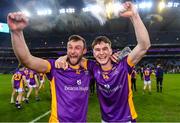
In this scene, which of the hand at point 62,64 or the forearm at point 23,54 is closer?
the forearm at point 23,54

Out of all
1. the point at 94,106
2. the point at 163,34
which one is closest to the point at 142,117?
the point at 94,106

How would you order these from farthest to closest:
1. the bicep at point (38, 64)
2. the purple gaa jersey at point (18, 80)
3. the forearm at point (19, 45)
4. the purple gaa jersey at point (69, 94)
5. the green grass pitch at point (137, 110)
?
the purple gaa jersey at point (18, 80), the green grass pitch at point (137, 110), the purple gaa jersey at point (69, 94), the bicep at point (38, 64), the forearm at point (19, 45)

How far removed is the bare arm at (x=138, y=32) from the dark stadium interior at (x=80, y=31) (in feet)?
207

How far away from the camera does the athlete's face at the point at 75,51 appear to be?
4.43 metres

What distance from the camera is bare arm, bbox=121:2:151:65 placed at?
4470 millimetres

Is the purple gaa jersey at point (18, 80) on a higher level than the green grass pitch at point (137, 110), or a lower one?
higher

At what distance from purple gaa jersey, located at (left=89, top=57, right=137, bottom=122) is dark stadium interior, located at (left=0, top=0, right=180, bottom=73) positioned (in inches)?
2484

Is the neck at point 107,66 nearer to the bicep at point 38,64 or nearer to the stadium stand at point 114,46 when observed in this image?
the bicep at point 38,64

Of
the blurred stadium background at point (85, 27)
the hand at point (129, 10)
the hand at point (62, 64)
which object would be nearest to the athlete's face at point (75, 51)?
the hand at point (62, 64)

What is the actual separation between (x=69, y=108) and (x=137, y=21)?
1471 mm

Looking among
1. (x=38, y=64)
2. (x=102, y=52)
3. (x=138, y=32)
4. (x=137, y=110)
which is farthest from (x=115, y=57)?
(x=137, y=110)

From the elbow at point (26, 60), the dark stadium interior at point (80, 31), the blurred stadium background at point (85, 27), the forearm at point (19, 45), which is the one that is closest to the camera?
the forearm at point (19, 45)

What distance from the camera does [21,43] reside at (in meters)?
4.02

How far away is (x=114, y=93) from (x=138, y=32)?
2.96 feet
